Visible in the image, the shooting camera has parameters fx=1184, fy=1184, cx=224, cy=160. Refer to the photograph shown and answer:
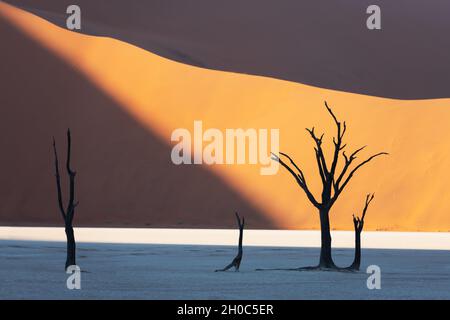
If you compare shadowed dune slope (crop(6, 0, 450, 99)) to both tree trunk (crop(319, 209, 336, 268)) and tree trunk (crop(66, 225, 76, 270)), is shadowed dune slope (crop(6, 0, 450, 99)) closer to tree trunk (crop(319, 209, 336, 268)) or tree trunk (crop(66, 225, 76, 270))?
tree trunk (crop(319, 209, 336, 268))

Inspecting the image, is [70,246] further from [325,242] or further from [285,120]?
[285,120]

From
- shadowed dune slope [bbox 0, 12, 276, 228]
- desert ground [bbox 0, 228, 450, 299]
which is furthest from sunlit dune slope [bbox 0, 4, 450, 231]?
desert ground [bbox 0, 228, 450, 299]

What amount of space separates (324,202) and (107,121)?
3579 centimetres

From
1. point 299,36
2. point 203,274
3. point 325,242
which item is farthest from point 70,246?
point 299,36

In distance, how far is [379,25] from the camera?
7131 cm

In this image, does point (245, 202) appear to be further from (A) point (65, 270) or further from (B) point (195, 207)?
(A) point (65, 270)

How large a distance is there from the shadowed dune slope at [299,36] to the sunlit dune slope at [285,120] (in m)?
2.88

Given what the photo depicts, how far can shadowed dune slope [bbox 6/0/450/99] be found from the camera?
6372 centimetres

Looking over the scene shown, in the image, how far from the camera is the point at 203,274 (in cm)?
2066

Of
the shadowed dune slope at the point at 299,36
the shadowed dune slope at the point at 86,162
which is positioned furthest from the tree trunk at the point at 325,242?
the shadowed dune slope at the point at 299,36

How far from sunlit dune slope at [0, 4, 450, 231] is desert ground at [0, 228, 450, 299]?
20.8m

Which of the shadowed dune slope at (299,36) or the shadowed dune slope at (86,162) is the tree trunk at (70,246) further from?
the shadowed dune slope at (299,36)
